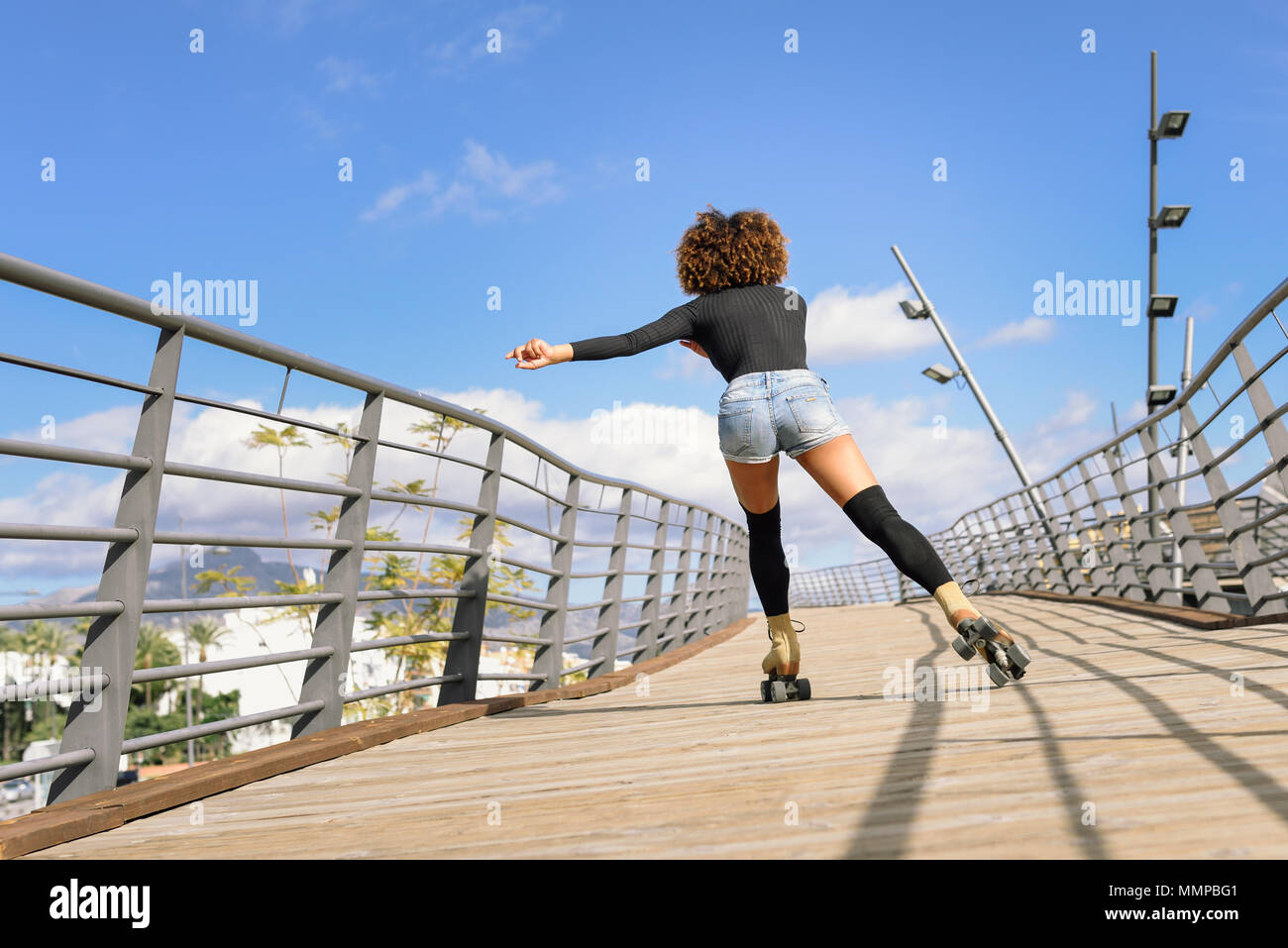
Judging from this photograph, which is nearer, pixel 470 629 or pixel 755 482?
pixel 755 482

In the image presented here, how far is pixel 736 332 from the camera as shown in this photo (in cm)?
393

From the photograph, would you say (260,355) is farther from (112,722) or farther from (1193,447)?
(1193,447)

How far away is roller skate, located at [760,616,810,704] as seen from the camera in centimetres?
436

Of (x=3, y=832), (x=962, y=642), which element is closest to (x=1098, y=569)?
(x=962, y=642)

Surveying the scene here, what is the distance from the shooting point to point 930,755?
8.40ft

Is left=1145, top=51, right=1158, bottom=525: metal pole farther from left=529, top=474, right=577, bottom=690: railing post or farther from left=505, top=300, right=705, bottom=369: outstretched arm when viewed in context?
left=505, top=300, right=705, bottom=369: outstretched arm

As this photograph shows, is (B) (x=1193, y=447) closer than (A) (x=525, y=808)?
No

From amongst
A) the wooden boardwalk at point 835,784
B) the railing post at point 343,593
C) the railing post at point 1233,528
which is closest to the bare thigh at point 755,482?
the wooden boardwalk at point 835,784

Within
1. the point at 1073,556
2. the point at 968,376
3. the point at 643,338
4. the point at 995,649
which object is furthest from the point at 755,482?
the point at 968,376

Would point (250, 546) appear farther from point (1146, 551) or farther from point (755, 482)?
point (1146, 551)

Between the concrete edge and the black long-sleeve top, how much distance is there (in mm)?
1558

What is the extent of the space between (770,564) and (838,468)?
2.39ft

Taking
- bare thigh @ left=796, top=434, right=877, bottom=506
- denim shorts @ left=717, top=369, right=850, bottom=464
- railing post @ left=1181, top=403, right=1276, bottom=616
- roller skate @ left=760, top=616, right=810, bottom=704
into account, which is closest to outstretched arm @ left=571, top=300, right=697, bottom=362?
denim shorts @ left=717, top=369, right=850, bottom=464
